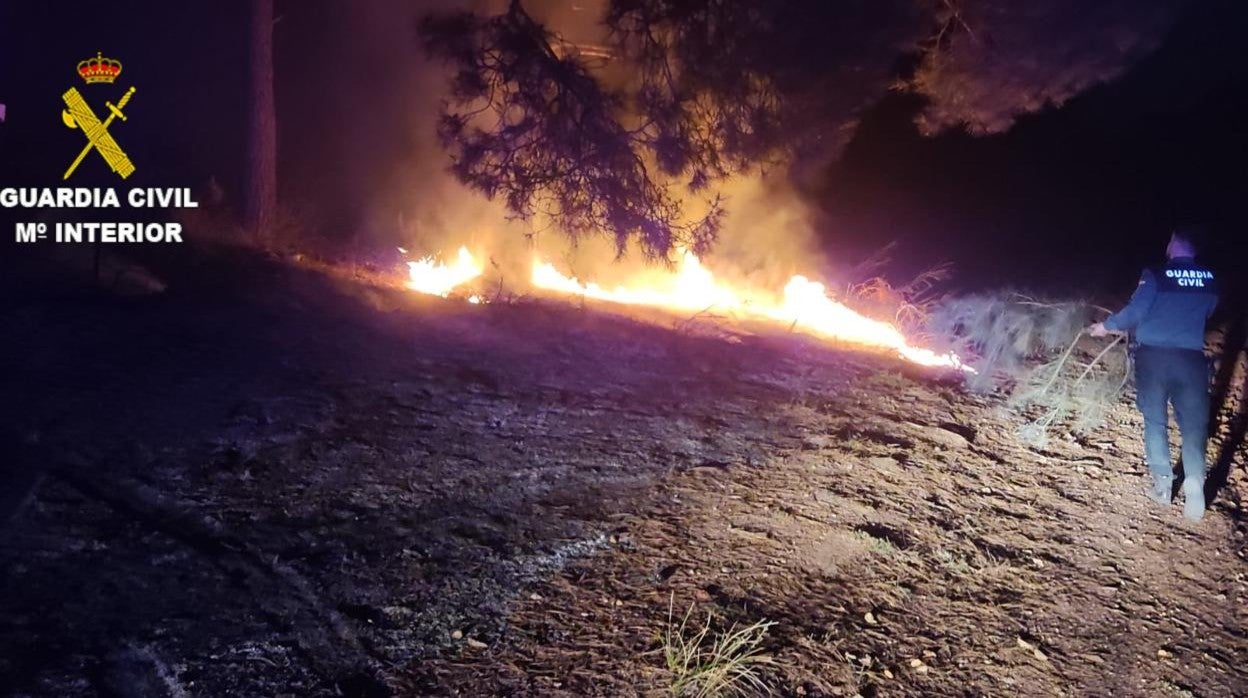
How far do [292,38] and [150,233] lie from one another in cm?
577

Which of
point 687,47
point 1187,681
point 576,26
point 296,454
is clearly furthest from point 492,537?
point 576,26

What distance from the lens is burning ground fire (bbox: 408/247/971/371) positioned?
10453 mm

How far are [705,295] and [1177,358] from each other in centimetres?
757

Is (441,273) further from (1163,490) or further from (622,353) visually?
(1163,490)

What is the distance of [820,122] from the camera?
31.7 feet

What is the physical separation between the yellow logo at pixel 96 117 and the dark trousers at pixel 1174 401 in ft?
Answer: 49.3

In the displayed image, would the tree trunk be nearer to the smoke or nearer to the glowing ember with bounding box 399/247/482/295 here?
the smoke

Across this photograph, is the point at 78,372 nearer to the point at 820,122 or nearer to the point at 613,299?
the point at 613,299

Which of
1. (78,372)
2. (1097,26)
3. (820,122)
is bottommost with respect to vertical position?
(78,372)

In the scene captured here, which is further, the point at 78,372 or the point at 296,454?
the point at 78,372

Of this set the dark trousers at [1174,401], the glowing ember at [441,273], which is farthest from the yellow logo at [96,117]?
the dark trousers at [1174,401]

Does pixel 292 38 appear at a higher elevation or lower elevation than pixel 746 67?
higher

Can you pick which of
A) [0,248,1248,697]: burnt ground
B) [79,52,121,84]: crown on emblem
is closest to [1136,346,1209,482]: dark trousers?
[0,248,1248,697]: burnt ground

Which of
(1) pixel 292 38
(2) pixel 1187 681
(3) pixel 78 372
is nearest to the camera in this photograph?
(2) pixel 1187 681
